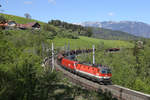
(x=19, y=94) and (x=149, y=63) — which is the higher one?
(x=19, y=94)

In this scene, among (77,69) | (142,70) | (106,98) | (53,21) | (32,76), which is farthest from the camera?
(53,21)

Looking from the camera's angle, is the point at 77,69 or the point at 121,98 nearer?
the point at 121,98

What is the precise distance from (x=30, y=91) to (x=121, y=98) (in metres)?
12.2

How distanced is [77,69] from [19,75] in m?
23.1

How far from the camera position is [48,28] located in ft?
384

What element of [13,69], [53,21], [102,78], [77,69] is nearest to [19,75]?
[13,69]

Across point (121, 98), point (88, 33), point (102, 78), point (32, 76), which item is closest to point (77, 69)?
point (102, 78)

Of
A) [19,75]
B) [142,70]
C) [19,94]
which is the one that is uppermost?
[19,75]

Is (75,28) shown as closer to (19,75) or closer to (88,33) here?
(88,33)

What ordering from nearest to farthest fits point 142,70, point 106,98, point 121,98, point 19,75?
point 19,75
point 106,98
point 121,98
point 142,70

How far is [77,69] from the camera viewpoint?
Answer: 36.1 meters

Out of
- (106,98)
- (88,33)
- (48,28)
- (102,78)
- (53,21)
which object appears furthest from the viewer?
(53,21)

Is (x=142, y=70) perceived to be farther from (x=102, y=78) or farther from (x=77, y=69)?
(x=102, y=78)

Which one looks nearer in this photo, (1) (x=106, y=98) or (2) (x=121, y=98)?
(1) (x=106, y=98)
